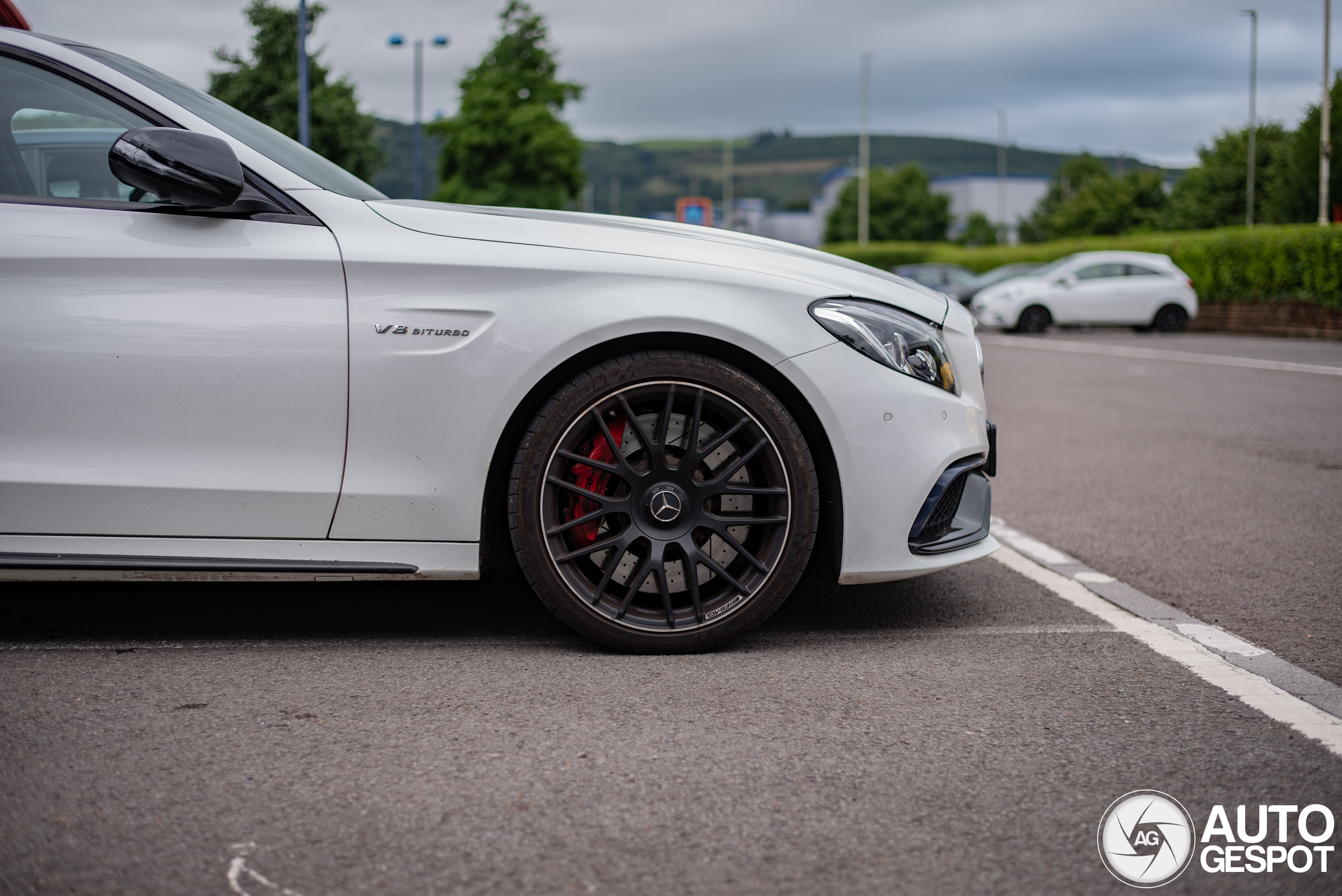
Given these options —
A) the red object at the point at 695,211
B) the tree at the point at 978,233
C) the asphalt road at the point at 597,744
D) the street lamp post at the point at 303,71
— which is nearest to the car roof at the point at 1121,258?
the street lamp post at the point at 303,71

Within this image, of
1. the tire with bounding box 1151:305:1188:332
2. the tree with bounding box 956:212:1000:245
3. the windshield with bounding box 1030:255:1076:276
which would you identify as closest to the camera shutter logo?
the tire with bounding box 1151:305:1188:332

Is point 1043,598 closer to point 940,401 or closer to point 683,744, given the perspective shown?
point 940,401

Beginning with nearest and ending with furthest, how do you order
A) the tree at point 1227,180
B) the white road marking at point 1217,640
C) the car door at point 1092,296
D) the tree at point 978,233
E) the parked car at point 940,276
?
the white road marking at point 1217,640, the car door at point 1092,296, the parked car at point 940,276, the tree at point 1227,180, the tree at point 978,233

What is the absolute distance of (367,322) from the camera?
3121mm

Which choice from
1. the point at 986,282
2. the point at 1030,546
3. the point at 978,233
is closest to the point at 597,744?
the point at 1030,546

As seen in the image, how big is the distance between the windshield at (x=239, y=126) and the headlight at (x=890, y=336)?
1.40 metres

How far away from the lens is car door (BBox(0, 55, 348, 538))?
307 centimetres

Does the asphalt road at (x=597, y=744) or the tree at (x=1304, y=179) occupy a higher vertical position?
the tree at (x=1304, y=179)

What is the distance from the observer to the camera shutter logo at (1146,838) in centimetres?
213

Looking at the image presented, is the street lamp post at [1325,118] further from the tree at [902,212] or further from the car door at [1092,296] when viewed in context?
the tree at [902,212]

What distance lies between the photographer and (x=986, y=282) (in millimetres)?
31203

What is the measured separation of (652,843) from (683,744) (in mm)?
475

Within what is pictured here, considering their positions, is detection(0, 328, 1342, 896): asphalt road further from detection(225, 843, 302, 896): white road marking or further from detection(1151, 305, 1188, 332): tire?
detection(1151, 305, 1188, 332): tire

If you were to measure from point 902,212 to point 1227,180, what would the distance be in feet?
171
